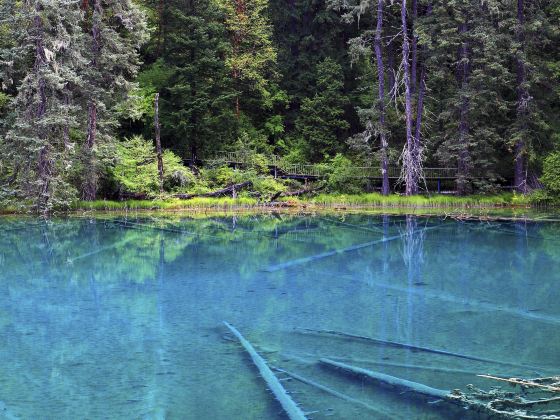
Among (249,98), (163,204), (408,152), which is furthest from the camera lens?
(249,98)

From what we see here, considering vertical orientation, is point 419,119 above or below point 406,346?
above

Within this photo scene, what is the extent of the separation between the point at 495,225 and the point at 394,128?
38.8 feet

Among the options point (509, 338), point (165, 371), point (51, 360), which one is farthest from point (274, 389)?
point (509, 338)

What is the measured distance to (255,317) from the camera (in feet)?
28.4

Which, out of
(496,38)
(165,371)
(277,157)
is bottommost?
(165,371)

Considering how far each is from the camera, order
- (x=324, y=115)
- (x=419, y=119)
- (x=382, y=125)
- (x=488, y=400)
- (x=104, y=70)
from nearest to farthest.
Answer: (x=488, y=400), (x=104, y=70), (x=419, y=119), (x=382, y=125), (x=324, y=115)

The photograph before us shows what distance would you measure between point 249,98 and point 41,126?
13580 millimetres

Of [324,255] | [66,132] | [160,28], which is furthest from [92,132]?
[324,255]

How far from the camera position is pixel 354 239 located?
673 inches

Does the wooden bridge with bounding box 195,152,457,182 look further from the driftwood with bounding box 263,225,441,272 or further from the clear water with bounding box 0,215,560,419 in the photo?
the clear water with bounding box 0,215,560,419

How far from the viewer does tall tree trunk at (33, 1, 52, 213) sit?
77.0 ft

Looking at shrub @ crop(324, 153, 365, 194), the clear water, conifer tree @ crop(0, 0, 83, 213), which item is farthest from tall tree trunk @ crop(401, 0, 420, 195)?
conifer tree @ crop(0, 0, 83, 213)

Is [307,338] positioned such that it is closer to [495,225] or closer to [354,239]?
[354,239]

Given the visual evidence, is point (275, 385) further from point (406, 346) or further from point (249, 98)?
point (249, 98)
